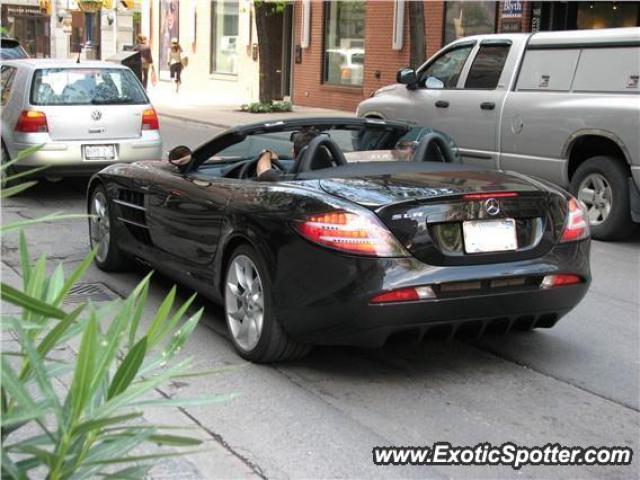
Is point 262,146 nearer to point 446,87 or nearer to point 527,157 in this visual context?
point 527,157

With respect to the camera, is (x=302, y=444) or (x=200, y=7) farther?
(x=200, y=7)

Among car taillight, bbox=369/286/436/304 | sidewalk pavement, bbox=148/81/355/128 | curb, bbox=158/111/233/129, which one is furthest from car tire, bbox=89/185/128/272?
Answer: curb, bbox=158/111/233/129

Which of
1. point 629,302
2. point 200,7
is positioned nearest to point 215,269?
point 629,302

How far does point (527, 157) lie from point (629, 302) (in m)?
3.26

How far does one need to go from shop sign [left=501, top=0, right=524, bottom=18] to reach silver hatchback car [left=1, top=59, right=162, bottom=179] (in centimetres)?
1014

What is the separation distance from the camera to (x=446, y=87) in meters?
11.0

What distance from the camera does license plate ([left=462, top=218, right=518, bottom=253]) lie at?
4609 mm

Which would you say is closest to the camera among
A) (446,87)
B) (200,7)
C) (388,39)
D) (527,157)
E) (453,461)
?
(453,461)

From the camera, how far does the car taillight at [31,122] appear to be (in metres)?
10.4

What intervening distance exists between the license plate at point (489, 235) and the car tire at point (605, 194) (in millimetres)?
4520

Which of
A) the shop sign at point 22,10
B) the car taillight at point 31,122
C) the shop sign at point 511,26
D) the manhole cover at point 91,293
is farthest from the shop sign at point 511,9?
the shop sign at point 22,10

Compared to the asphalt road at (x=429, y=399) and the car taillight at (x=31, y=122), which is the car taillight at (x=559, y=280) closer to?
the asphalt road at (x=429, y=399)

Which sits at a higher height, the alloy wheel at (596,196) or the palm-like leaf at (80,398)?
the palm-like leaf at (80,398)

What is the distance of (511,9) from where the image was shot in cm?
1892
